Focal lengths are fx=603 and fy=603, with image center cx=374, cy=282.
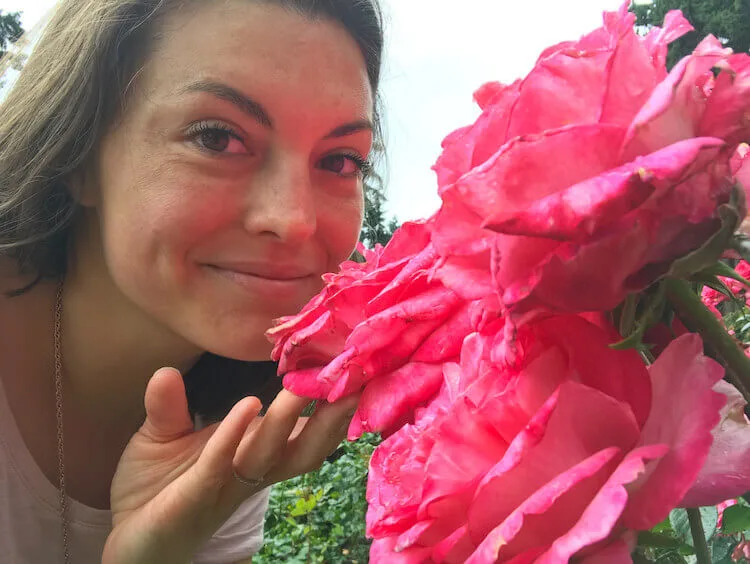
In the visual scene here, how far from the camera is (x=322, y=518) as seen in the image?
2639 millimetres

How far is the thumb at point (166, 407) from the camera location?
2.64 feet

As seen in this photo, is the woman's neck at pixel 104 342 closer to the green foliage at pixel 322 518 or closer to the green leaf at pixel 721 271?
the green leaf at pixel 721 271

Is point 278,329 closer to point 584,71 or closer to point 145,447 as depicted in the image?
point 584,71

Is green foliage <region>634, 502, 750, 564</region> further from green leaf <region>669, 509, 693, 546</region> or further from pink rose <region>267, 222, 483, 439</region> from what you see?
pink rose <region>267, 222, 483, 439</region>

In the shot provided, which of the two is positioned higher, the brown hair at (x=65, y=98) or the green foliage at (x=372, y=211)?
the brown hair at (x=65, y=98)

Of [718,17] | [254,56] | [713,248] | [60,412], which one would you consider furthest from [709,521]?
[718,17]

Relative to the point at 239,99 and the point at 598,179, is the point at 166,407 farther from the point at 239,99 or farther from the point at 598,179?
the point at 598,179

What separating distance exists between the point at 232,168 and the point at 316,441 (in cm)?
43

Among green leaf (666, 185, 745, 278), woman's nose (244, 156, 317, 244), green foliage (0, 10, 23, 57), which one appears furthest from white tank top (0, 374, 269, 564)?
green foliage (0, 10, 23, 57)

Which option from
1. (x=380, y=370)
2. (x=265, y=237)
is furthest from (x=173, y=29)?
(x=380, y=370)

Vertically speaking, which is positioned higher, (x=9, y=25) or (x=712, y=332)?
(x=9, y=25)

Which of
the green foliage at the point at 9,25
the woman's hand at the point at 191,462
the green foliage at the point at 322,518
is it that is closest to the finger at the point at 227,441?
the woman's hand at the point at 191,462

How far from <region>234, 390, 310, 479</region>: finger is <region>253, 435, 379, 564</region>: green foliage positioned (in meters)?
1.71

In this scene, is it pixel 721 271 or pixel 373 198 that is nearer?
pixel 721 271
